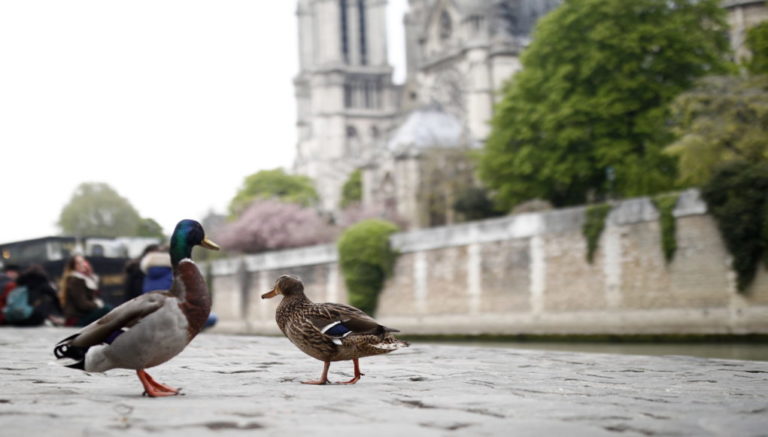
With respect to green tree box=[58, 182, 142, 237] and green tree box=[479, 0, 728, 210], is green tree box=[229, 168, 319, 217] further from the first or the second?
green tree box=[479, 0, 728, 210]

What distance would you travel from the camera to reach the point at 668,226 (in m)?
22.3

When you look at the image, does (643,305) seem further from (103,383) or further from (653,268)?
(103,383)

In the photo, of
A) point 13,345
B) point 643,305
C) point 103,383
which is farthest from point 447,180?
point 103,383

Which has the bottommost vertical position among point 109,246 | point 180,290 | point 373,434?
point 373,434

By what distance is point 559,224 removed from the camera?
84.1 feet

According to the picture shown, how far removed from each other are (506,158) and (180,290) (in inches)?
1086

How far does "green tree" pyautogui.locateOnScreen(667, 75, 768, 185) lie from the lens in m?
21.7

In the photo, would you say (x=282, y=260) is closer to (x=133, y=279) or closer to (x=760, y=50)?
(x=760, y=50)

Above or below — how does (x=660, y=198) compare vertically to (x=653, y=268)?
above

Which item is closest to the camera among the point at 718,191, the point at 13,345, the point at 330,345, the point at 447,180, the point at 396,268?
the point at 330,345

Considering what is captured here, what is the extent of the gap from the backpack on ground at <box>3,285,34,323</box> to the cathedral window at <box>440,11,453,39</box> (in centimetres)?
5611

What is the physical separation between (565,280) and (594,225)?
175 centimetres

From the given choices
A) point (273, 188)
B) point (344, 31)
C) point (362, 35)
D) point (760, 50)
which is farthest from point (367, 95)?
point (760, 50)

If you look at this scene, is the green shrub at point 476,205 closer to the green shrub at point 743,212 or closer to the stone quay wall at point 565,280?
the stone quay wall at point 565,280
